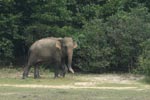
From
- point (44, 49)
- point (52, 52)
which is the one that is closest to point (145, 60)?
point (52, 52)

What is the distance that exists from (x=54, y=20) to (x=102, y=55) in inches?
132

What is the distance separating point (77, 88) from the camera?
1848 centimetres

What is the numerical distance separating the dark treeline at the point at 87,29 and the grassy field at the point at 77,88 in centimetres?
129

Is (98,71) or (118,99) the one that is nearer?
(118,99)

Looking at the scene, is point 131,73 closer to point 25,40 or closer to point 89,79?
point 89,79

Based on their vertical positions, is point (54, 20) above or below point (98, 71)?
above

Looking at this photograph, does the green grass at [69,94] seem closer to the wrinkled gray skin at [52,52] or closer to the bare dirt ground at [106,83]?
the bare dirt ground at [106,83]

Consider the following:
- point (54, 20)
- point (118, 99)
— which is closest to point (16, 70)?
point (54, 20)

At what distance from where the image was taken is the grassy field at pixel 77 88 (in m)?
15.6

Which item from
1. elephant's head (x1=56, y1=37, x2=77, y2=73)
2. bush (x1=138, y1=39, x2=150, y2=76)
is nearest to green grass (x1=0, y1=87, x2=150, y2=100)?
bush (x1=138, y1=39, x2=150, y2=76)

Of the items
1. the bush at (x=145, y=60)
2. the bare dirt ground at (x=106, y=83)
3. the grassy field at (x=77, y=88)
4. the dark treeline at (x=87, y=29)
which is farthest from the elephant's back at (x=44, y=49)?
the bush at (x=145, y=60)

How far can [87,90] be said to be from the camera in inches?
696

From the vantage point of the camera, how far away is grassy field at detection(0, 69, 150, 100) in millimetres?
15570

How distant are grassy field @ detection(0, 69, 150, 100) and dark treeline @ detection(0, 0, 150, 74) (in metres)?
1.29
